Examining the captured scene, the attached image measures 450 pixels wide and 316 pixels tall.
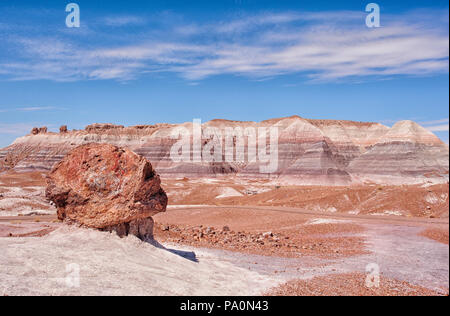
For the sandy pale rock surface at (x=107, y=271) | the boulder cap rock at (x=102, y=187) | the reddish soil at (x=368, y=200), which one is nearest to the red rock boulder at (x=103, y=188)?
the boulder cap rock at (x=102, y=187)

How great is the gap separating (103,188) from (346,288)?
6.46 m

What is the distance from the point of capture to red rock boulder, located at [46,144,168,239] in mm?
10469

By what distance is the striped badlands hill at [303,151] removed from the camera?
241 feet

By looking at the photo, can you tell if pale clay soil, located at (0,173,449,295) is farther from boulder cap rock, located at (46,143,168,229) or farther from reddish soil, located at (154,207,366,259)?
boulder cap rock, located at (46,143,168,229)

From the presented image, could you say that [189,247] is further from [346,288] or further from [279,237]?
[346,288]

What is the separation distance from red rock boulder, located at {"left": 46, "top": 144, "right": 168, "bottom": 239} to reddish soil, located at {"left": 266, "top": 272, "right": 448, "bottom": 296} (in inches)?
173

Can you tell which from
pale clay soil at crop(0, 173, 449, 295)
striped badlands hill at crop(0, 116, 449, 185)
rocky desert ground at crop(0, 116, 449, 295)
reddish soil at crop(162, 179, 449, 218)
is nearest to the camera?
pale clay soil at crop(0, 173, 449, 295)

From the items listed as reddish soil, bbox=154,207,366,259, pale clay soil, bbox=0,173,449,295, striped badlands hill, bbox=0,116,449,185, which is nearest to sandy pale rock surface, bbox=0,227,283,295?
pale clay soil, bbox=0,173,449,295

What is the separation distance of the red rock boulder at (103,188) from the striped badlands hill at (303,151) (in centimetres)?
4564

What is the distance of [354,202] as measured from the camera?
34.1 m

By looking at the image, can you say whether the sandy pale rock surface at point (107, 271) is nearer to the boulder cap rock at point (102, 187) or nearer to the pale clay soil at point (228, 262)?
the pale clay soil at point (228, 262)

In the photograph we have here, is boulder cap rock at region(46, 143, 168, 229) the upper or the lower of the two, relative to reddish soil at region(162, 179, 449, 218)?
upper
